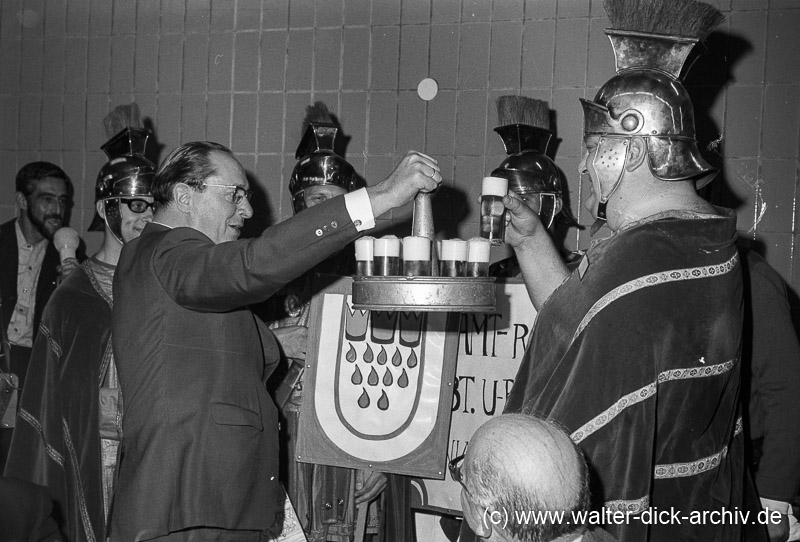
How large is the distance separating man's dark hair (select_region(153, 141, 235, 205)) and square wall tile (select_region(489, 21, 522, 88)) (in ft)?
8.45

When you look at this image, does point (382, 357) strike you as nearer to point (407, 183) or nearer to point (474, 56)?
point (407, 183)

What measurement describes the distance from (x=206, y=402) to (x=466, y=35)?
10.5 feet

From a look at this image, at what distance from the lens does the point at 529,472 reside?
1.68 metres

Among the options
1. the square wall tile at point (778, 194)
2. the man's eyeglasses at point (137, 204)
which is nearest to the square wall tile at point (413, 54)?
the man's eyeglasses at point (137, 204)

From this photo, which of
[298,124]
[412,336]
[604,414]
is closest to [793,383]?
[604,414]

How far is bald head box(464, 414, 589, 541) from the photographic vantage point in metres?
1.69

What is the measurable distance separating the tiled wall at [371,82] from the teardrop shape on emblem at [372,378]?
139cm

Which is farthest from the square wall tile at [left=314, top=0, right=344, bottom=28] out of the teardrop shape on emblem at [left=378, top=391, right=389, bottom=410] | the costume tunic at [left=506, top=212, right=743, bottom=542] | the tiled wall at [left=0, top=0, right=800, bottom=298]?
the costume tunic at [left=506, top=212, right=743, bottom=542]

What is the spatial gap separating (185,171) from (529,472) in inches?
69.1

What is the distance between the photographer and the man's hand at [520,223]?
2.93 meters

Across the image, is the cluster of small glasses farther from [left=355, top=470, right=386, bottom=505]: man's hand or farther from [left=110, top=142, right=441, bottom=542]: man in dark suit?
[left=355, top=470, right=386, bottom=505]: man's hand

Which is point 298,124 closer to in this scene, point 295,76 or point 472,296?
point 295,76

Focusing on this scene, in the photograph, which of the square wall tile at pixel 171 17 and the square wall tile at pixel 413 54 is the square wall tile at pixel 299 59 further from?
the square wall tile at pixel 171 17

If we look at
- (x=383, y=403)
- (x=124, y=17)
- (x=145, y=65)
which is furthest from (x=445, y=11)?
(x=383, y=403)
